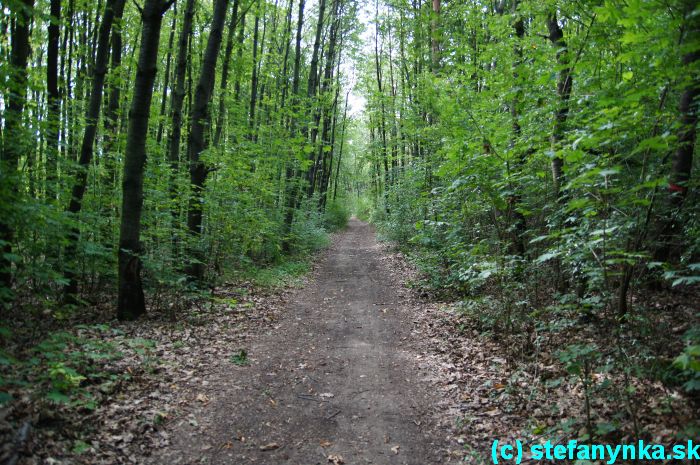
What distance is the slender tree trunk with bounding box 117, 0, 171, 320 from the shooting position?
6914 mm

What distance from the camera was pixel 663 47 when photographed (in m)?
3.60

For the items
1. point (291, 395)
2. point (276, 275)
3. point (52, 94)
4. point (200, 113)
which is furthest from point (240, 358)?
point (52, 94)

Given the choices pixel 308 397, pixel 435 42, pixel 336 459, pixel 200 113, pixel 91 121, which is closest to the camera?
pixel 336 459

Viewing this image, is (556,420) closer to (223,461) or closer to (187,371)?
(223,461)

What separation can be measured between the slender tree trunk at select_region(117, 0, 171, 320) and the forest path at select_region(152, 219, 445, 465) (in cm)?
252

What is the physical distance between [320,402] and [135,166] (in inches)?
215

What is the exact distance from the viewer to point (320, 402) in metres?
5.00

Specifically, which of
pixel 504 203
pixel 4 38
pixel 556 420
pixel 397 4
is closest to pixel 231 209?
pixel 4 38

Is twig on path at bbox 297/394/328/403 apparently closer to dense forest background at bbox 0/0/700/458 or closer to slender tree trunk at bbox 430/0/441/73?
dense forest background at bbox 0/0/700/458

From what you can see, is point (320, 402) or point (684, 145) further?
Result: point (320, 402)

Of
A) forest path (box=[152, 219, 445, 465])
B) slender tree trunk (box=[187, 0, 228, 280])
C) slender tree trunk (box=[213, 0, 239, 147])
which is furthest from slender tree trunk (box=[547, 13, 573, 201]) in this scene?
slender tree trunk (box=[213, 0, 239, 147])

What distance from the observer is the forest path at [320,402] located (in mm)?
3963

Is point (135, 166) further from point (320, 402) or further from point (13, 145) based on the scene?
point (320, 402)

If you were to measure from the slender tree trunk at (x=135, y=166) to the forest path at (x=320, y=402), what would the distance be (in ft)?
8.27
